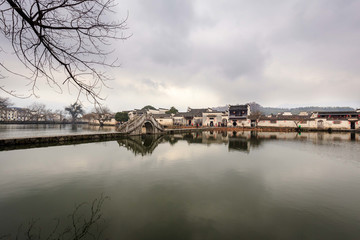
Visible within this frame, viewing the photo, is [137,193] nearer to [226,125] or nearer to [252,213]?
[252,213]

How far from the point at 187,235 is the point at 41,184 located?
7445mm

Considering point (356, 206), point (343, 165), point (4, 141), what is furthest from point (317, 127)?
point (4, 141)

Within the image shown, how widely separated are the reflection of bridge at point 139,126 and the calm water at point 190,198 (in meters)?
16.8

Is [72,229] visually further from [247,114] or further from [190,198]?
[247,114]

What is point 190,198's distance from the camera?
6.09 metres

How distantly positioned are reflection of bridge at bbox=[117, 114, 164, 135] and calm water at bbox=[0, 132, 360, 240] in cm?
1684

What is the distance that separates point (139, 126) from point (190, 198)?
79.5 ft

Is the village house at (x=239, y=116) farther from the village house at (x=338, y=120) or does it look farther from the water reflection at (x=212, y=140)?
the water reflection at (x=212, y=140)

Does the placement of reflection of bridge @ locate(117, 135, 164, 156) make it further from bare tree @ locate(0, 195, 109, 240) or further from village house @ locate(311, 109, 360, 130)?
village house @ locate(311, 109, 360, 130)

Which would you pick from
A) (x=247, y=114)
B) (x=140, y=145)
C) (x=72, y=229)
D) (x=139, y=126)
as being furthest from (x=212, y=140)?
(x=247, y=114)

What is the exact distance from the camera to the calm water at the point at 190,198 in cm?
436

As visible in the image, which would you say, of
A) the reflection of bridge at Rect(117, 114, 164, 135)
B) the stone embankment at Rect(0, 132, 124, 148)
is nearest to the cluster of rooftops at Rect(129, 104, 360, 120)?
the reflection of bridge at Rect(117, 114, 164, 135)

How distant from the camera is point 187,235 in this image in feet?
13.4

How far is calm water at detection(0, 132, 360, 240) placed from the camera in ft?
14.3
